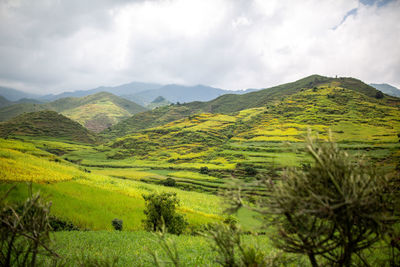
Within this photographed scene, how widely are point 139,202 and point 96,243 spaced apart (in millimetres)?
20389

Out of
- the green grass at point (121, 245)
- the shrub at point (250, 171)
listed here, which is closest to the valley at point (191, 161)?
the green grass at point (121, 245)

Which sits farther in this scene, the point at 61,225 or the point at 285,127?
the point at 285,127

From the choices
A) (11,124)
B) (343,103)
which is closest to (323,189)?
(343,103)

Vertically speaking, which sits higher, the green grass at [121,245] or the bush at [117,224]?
the green grass at [121,245]

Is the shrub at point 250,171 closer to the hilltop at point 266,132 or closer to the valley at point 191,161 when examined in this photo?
the valley at point 191,161

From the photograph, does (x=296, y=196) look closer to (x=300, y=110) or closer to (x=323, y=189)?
(x=323, y=189)

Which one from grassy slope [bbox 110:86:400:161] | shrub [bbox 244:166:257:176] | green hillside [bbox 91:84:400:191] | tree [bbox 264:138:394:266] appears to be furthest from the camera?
grassy slope [bbox 110:86:400:161]

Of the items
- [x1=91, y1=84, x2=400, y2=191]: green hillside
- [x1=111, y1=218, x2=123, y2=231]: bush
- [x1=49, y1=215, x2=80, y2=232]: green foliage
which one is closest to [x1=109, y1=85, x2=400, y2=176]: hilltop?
[x1=91, y1=84, x2=400, y2=191]: green hillside

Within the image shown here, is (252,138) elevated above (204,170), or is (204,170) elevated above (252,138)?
(252,138)

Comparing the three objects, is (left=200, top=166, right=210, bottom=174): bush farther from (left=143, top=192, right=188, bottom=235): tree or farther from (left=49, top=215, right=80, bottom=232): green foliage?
(left=49, top=215, right=80, bottom=232): green foliage

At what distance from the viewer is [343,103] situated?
485 ft

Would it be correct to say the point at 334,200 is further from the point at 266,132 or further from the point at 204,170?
the point at 266,132

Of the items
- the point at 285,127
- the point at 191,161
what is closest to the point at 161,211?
the point at 191,161

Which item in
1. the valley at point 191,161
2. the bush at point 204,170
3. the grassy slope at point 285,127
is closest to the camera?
the valley at point 191,161
